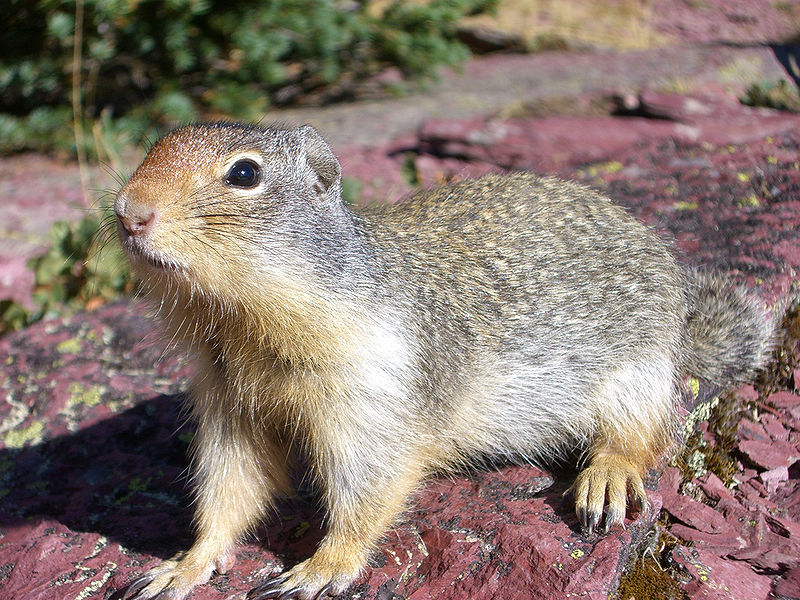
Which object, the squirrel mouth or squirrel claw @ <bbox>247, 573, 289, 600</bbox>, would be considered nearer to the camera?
the squirrel mouth

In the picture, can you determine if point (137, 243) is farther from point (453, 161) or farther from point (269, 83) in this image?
point (269, 83)

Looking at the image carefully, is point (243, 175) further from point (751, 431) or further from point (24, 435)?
point (751, 431)

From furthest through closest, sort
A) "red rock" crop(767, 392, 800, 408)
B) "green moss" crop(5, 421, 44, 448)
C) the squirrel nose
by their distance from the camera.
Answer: "green moss" crop(5, 421, 44, 448) < "red rock" crop(767, 392, 800, 408) < the squirrel nose

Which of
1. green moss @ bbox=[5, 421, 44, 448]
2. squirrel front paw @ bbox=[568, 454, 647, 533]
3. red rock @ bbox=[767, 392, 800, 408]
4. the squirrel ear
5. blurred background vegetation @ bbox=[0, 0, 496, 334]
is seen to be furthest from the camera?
blurred background vegetation @ bbox=[0, 0, 496, 334]

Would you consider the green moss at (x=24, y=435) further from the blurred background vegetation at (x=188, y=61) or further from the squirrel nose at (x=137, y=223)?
the blurred background vegetation at (x=188, y=61)

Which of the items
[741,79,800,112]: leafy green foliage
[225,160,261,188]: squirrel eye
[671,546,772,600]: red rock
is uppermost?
A: [225,160,261,188]: squirrel eye

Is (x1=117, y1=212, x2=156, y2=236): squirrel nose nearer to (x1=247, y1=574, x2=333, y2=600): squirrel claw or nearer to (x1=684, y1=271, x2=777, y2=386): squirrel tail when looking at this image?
(x1=247, y1=574, x2=333, y2=600): squirrel claw

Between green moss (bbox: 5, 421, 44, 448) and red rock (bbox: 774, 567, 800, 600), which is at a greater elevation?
red rock (bbox: 774, 567, 800, 600)

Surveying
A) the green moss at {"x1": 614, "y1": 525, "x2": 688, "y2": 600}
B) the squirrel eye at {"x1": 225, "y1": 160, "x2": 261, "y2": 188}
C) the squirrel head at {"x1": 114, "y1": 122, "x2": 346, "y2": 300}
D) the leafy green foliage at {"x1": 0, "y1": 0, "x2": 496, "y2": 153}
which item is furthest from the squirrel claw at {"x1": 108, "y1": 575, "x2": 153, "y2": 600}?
the leafy green foliage at {"x1": 0, "y1": 0, "x2": 496, "y2": 153}
